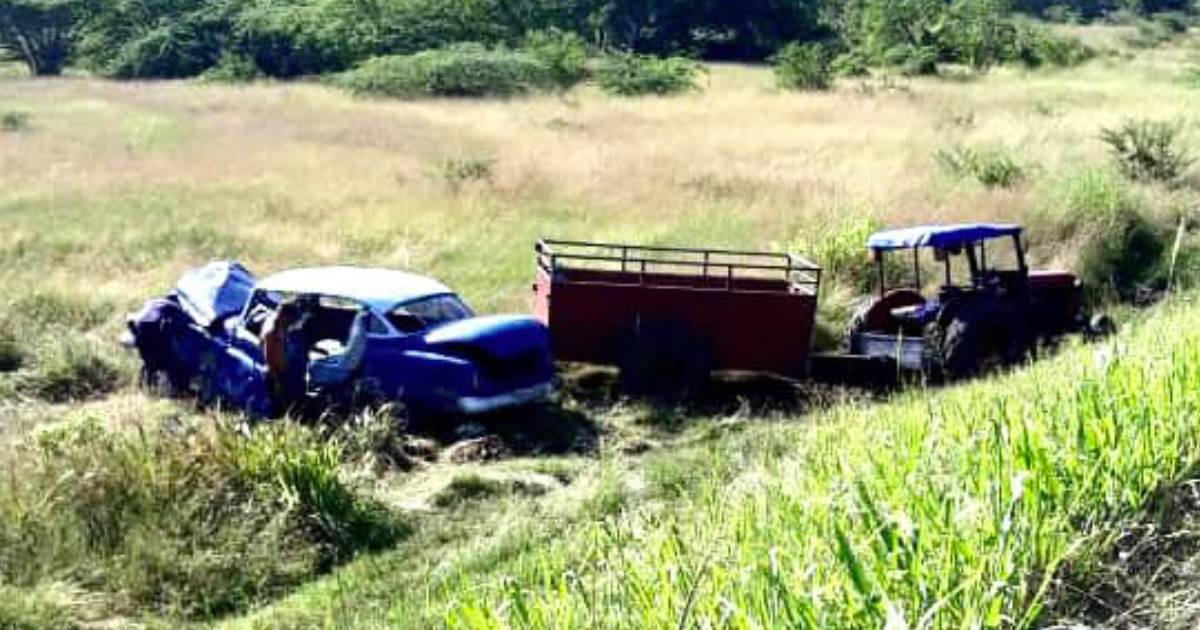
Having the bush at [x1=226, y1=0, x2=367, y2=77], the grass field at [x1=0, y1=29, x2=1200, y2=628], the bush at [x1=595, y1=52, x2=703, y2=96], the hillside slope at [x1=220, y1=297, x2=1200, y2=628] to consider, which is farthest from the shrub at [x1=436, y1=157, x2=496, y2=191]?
the bush at [x1=226, y1=0, x2=367, y2=77]

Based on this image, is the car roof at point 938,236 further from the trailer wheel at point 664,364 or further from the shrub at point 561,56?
the shrub at point 561,56

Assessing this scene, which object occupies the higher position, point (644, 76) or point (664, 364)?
point (644, 76)

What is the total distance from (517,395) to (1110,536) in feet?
25.8

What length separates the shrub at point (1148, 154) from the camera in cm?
2030

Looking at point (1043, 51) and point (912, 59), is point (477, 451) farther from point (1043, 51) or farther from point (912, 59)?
point (1043, 51)

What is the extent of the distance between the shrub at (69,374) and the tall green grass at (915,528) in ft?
29.6

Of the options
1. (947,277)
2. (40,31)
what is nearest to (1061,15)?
(40,31)

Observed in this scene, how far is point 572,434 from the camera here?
39.9 feet

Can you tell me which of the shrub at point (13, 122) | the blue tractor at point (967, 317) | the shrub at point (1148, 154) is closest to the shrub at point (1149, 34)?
the shrub at point (1148, 154)

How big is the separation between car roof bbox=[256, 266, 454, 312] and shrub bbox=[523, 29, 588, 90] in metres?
32.0

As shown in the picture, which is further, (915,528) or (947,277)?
(947,277)

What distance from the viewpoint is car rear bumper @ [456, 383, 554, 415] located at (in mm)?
11781

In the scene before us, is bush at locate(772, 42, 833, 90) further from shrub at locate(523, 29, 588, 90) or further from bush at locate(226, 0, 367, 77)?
bush at locate(226, 0, 367, 77)

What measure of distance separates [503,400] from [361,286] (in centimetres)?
174
